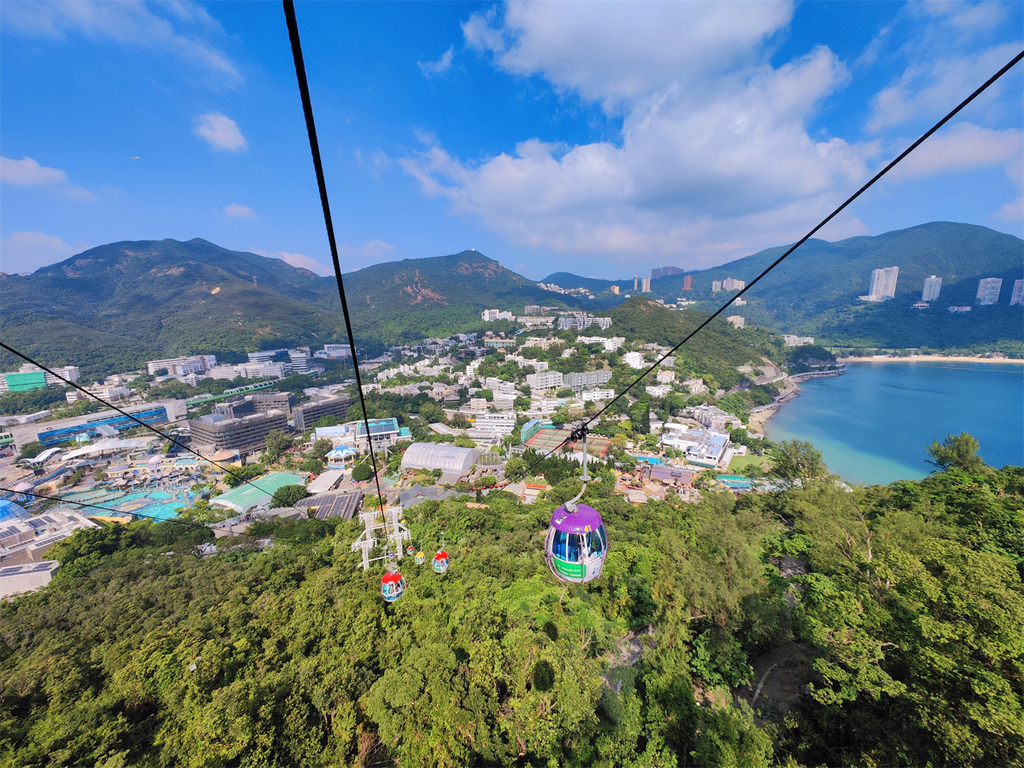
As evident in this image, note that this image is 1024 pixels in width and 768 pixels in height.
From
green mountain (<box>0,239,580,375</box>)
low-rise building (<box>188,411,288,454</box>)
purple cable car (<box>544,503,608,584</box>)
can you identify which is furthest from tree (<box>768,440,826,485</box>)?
green mountain (<box>0,239,580,375</box>)

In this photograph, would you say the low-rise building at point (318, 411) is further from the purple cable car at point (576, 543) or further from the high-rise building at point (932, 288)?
the high-rise building at point (932, 288)

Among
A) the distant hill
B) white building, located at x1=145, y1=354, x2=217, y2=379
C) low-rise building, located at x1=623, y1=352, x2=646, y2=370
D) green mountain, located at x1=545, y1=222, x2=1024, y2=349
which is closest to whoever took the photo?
low-rise building, located at x1=623, y1=352, x2=646, y2=370

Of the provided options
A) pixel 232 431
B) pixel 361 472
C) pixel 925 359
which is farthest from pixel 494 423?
pixel 925 359

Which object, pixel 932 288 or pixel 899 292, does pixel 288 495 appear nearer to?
pixel 932 288

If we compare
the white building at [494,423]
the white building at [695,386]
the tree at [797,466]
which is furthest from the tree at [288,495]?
the white building at [695,386]

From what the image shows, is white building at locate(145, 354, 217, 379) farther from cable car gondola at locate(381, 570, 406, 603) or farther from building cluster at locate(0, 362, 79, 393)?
cable car gondola at locate(381, 570, 406, 603)

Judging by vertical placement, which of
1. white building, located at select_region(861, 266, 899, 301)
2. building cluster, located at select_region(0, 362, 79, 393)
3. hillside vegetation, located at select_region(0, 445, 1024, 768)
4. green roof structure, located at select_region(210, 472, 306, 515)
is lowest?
green roof structure, located at select_region(210, 472, 306, 515)

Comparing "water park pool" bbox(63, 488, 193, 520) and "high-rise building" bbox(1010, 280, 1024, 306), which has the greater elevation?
"high-rise building" bbox(1010, 280, 1024, 306)

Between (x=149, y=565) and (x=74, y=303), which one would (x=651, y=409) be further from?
(x=74, y=303)
